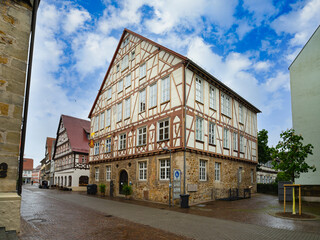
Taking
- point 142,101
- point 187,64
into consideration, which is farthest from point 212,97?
point 142,101

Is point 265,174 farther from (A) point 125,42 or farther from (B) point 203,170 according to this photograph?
(A) point 125,42

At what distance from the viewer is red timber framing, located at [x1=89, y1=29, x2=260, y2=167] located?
17375mm

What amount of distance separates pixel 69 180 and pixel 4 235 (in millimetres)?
35322

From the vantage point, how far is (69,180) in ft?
123

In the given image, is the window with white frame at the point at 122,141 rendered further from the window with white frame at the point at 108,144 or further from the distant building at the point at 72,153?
the distant building at the point at 72,153

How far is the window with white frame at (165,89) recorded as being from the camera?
1861 centimetres

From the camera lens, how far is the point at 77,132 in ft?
134

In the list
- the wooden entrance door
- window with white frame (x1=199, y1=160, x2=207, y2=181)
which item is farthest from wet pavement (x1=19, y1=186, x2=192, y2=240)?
the wooden entrance door

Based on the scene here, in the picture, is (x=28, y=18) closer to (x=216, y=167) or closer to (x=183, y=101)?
(x=183, y=101)

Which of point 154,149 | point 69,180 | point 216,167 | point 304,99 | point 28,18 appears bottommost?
point 69,180

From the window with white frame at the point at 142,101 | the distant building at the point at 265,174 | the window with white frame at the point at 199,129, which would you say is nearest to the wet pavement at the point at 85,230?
the window with white frame at the point at 199,129

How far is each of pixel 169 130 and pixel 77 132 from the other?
88.8 ft

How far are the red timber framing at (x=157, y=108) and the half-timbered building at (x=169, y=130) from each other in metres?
0.07

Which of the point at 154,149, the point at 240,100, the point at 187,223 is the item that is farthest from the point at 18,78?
the point at 240,100
